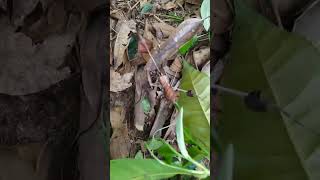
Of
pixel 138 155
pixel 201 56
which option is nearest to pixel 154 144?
pixel 138 155

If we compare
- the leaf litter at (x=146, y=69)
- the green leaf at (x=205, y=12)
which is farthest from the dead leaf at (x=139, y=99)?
the green leaf at (x=205, y=12)

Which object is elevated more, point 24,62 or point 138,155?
point 24,62

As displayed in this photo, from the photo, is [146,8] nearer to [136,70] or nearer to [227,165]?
[136,70]

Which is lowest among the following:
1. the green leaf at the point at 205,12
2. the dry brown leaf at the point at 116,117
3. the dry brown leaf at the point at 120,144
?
the dry brown leaf at the point at 120,144

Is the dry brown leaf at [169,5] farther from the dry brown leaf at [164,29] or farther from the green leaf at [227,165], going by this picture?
the green leaf at [227,165]

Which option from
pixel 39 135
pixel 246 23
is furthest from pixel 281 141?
pixel 39 135

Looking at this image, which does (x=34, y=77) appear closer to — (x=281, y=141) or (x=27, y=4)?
(x=27, y=4)

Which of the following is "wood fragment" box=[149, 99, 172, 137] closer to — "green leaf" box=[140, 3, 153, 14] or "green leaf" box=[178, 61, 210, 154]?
"green leaf" box=[178, 61, 210, 154]
